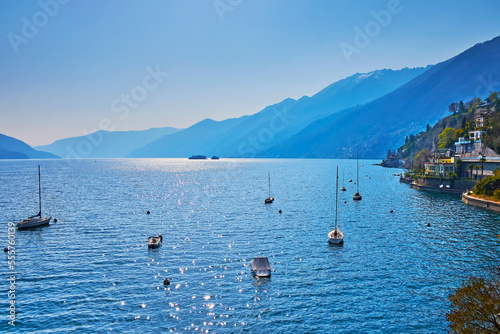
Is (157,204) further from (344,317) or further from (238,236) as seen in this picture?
(344,317)

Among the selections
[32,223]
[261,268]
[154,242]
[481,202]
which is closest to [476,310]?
[261,268]

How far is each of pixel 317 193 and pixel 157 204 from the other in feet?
205

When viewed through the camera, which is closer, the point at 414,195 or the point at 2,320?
the point at 2,320

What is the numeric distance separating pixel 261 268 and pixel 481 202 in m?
81.0

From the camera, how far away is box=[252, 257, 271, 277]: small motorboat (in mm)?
46094

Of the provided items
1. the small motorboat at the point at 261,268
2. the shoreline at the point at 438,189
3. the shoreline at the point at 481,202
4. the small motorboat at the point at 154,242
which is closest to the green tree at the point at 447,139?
the shoreline at the point at 438,189

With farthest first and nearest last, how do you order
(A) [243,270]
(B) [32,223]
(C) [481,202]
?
(C) [481,202] → (B) [32,223] → (A) [243,270]

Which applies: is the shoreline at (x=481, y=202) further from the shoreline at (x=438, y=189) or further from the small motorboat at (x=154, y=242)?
the small motorboat at (x=154, y=242)

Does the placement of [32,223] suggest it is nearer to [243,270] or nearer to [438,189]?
[243,270]

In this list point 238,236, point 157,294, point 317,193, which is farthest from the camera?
point 317,193

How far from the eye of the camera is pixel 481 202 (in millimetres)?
96500

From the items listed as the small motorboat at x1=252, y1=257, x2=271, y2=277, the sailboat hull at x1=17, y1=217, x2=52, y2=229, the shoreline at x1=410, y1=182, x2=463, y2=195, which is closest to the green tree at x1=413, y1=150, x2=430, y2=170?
the shoreline at x1=410, y1=182, x2=463, y2=195

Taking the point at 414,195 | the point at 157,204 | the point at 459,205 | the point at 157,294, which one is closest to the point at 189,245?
the point at 157,294

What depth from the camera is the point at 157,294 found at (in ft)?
134
